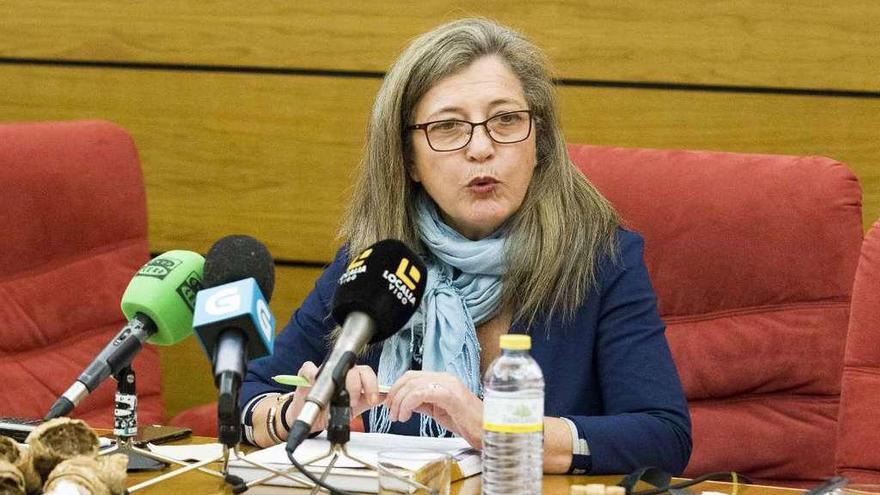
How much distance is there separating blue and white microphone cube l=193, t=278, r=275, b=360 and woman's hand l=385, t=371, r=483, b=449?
380mm

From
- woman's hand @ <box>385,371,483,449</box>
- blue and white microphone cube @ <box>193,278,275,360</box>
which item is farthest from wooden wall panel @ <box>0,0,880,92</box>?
blue and white microphone cube @ <box>193,278,275,360</box>

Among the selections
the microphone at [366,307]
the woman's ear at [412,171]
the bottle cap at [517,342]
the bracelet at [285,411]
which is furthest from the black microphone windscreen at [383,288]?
the woman's ear at [412,171]

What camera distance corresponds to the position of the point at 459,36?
2.23 m

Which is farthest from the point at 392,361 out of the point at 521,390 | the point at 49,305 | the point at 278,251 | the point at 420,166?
the point at 278,251

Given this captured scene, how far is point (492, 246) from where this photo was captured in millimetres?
2184

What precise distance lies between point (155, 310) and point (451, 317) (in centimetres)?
76

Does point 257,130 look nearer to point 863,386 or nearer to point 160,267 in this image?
point 863,386

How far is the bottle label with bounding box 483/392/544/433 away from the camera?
141cm

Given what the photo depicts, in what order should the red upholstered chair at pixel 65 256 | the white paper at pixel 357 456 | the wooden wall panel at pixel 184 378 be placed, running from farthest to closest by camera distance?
the wooden wall panel at pixel 184 378 → the red upholstered chair at pixel 65 256 → the white paper at pixel 357 456

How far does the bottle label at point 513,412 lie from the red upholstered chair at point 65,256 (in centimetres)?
159

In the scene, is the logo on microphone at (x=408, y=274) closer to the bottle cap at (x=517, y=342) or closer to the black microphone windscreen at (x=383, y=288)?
the black microphone windscreen at (x=383, y=288)

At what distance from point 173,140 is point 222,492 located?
6.84 ft

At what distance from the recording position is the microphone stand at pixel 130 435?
1.70 meters

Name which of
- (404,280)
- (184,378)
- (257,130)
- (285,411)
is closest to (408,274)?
(404,280)
